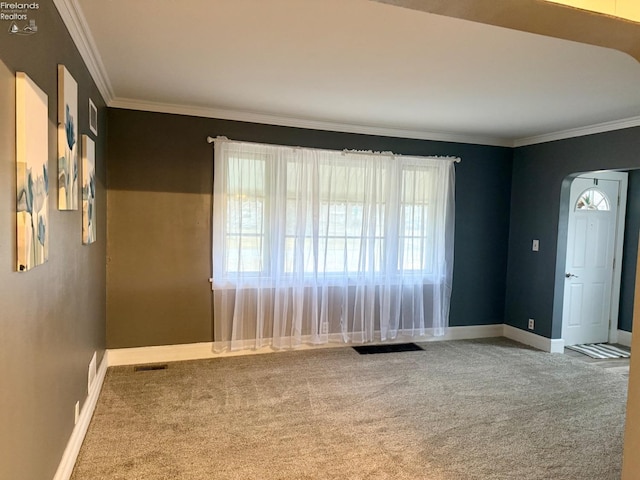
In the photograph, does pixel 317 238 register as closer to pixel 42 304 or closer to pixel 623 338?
pixel 42 304

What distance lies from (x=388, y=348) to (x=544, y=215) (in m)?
2.35

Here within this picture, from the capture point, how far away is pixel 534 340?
4.77m

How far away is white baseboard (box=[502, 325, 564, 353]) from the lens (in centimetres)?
457

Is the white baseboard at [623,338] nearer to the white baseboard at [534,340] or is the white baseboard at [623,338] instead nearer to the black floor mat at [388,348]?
the white baseboard at [534,340]

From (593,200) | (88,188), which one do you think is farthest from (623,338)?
(88,188)

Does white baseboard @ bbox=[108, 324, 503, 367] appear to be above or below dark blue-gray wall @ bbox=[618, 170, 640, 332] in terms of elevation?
below

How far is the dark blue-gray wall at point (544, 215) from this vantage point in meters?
4.12

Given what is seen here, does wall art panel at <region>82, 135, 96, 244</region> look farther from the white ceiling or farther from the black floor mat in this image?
the black floor mat

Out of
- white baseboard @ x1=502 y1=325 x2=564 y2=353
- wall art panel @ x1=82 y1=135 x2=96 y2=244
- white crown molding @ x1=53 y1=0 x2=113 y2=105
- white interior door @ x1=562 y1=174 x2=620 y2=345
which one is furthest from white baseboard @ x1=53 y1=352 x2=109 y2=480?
white interior door @ x1=562 y1=174 x2=620 y2=345

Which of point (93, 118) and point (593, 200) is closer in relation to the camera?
point (93, 118)

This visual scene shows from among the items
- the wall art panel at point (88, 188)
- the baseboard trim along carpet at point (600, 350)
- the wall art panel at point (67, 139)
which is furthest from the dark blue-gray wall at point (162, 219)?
the baseboard trim along carpet at point (600, 350)

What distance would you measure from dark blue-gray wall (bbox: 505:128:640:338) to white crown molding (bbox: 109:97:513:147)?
56 cm

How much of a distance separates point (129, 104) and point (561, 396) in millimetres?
4572

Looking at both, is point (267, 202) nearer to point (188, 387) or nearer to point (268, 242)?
point (268, 242)
